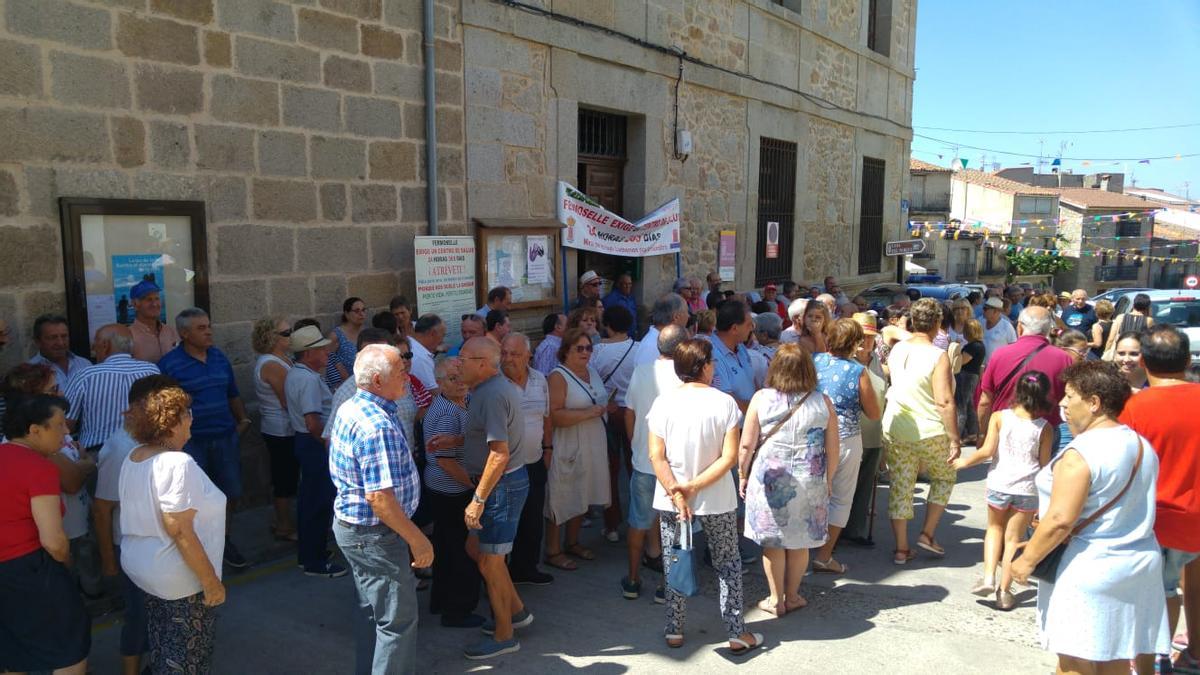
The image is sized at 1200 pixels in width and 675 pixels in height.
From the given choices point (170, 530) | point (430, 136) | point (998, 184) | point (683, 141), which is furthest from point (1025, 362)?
point (998, 184)

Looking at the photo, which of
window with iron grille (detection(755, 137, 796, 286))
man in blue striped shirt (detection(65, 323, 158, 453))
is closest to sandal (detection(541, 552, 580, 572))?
man in blue striped shirt (detection(65, 323, 158, 453))

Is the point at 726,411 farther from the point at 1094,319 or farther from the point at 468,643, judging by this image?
the point at 1094,319

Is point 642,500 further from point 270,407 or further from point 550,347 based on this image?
point 270,407

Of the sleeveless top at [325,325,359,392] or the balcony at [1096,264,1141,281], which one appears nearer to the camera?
the sleeveless top at [325,325,359,392]

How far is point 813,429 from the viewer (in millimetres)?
4363

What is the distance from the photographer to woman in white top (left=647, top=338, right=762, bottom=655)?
400 centimetres

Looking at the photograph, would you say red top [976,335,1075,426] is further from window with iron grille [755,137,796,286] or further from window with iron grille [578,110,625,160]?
window with iron grille [755,137,796,286]

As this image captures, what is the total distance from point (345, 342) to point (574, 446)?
2.09 metres

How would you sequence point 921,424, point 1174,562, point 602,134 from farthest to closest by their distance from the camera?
point 602,134 < point 921,424 < point 1174,562

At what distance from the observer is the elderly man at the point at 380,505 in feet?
Answer: 10.8

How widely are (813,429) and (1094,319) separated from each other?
928 cm

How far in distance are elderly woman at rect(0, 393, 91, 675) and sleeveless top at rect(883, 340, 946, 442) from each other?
15.3 ft

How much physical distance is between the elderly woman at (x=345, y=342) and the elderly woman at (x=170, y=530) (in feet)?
6.46

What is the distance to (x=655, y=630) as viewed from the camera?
4.46m
